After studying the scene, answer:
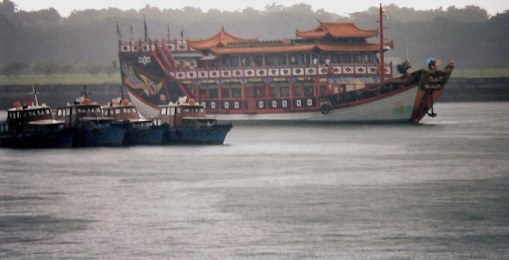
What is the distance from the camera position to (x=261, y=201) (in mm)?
58250

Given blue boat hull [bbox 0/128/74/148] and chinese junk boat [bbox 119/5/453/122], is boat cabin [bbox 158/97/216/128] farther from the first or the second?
chinese junk boat [bbox 119/5/453/122]

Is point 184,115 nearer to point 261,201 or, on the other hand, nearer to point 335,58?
point 261,201

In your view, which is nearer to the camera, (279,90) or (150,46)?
(279,90)

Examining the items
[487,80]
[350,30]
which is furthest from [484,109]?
[350,30]

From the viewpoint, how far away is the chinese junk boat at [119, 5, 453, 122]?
116938 millimetres

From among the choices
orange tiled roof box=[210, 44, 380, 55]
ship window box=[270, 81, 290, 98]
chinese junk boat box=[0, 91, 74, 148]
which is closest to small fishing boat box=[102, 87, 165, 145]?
chinese junk boat box=[0, 91, 74, 148]

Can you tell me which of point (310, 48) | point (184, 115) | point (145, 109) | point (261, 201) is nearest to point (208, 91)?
point (145, 109)

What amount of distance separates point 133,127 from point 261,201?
36.7 m

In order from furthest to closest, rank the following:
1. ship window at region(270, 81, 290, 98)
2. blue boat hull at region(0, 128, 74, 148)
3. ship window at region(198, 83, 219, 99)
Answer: ship window at region(198, 83, 219, 99) → ship window at region(270, 81, 290, 98) → blue boat hull at region(0, 128, 74, 148)

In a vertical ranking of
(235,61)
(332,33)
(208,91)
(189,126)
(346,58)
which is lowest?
(189,126)

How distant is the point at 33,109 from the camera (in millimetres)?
90375

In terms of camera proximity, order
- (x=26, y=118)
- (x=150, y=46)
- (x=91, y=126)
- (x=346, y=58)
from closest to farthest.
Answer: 1. (x=26, y=118)
2. (x=91, y=126)
3. (x=346, y=58)
4. (x=150, y=46)

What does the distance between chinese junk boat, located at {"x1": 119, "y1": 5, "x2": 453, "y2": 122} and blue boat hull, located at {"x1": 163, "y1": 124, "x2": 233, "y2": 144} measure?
27674 mm

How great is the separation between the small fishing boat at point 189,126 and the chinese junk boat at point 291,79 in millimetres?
27933
